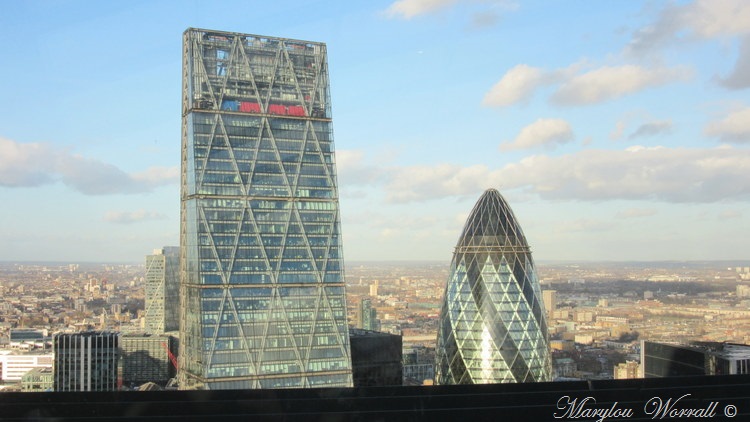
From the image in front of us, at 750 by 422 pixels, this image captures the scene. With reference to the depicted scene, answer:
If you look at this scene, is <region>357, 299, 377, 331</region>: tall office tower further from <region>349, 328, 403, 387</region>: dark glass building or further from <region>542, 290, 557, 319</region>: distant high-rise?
<region>542, 290, 557, 319</region>: distant high-rise

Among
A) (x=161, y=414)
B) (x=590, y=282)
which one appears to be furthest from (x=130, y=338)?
(x=161, y=414)

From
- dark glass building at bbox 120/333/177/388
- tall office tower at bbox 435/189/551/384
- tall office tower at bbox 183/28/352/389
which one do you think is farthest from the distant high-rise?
dark glass building at bbox 120/333/177/388

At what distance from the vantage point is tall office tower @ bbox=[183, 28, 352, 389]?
34.4m

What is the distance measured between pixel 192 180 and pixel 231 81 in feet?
16.1

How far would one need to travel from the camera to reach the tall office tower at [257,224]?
34.4 metres

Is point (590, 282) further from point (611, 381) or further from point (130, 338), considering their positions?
point (130, 338)

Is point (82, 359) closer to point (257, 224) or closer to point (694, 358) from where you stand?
point (257, 224)

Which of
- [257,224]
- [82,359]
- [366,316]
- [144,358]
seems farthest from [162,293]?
[257,224]

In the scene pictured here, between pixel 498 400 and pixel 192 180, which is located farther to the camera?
pixel 192 180

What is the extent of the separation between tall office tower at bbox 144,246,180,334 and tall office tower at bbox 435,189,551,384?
14.3m

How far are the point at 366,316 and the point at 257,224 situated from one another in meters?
7.67

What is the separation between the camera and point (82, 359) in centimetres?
4700

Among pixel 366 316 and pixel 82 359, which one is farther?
pixel 82 359

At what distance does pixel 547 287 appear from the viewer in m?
36.3
